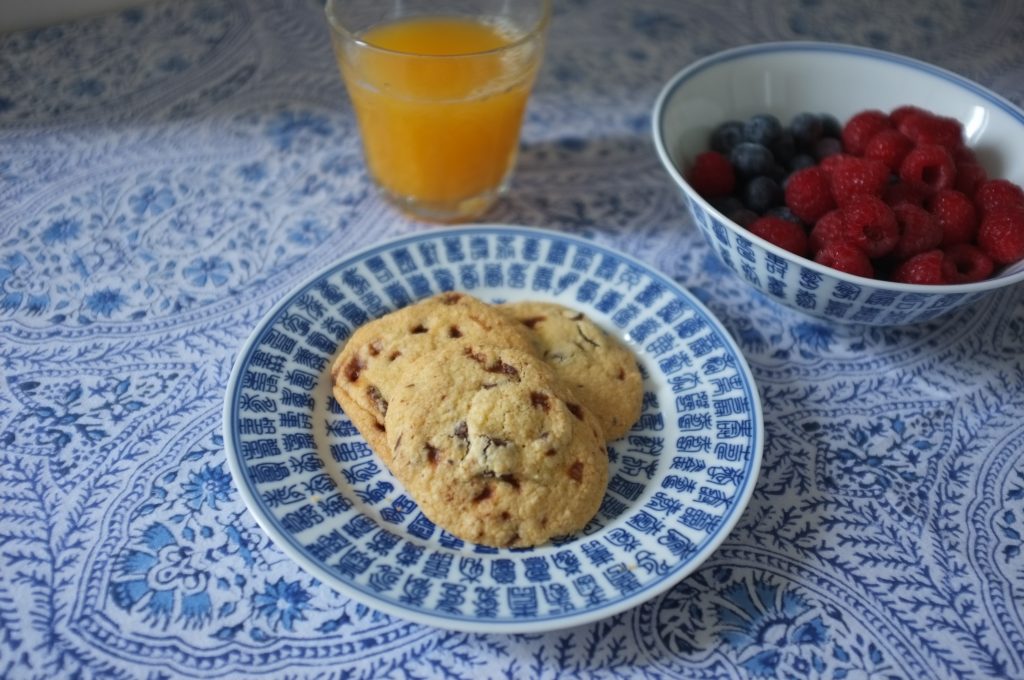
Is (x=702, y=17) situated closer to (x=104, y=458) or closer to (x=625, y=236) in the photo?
(x=625, y=236)

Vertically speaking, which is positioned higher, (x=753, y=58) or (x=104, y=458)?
(x=753, y=58)

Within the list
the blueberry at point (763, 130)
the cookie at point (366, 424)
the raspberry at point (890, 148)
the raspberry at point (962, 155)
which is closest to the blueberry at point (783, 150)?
the blueberry at point (763, 130)

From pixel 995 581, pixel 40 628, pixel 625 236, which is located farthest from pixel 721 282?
pixel 40 628

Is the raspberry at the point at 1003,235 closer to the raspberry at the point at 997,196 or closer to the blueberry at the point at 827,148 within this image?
the raspberry at the point at 997,196

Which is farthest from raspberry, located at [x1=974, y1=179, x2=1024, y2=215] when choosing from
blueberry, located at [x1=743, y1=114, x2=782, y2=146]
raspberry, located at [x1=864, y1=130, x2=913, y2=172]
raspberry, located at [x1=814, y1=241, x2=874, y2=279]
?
blueberry, located at [x1=743, y1=114, x2=782, y2=146]

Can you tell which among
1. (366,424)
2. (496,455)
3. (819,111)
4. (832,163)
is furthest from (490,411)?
(819,111)

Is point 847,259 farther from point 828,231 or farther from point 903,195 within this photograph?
point 903,195
